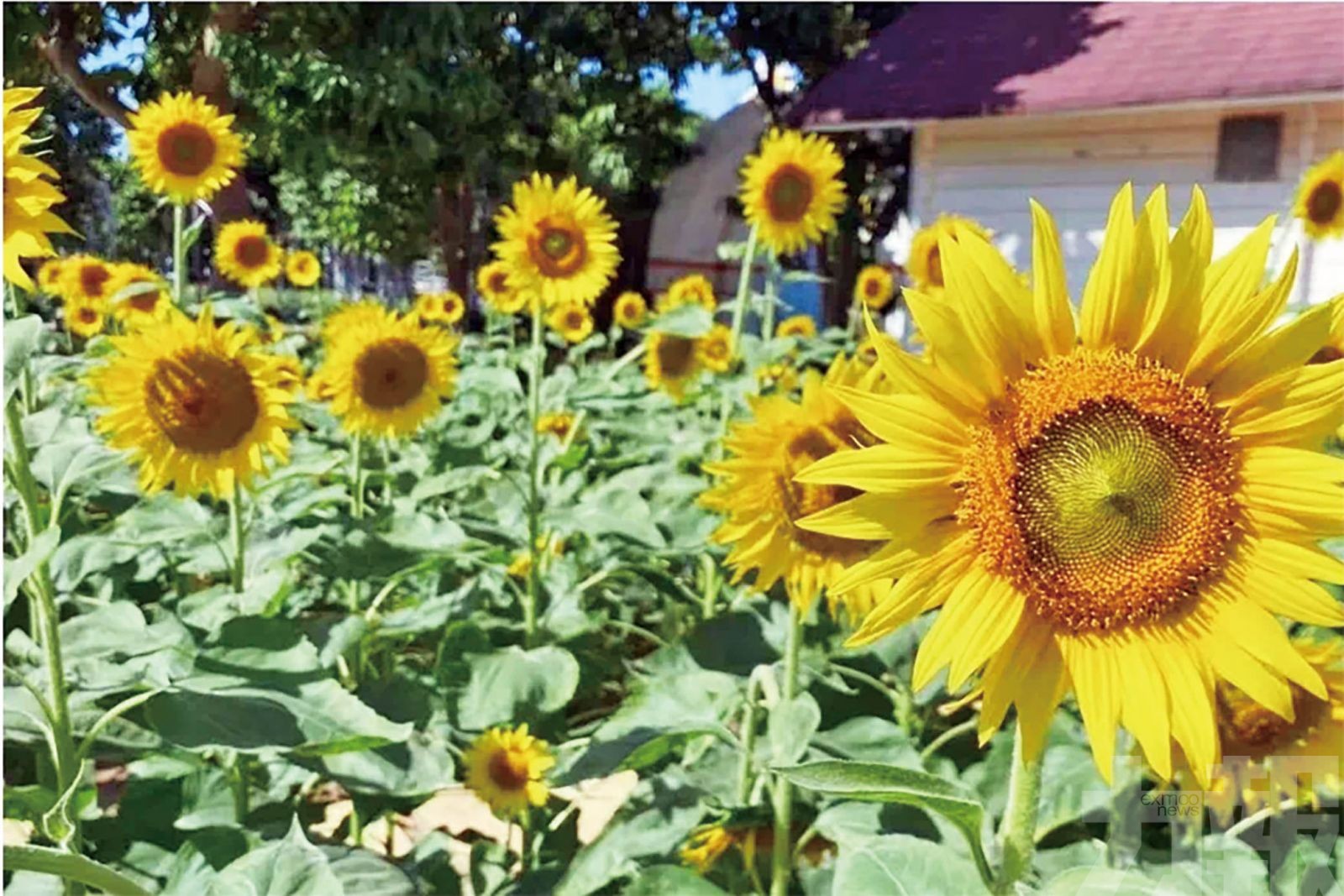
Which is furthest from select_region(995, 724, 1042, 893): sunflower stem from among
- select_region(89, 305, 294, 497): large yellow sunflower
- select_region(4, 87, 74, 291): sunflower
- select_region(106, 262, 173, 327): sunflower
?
select_region(106, 262, 173, 327): sunflower

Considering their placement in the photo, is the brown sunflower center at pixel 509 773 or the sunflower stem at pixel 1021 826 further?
the brown sunflower center at pixel 509 773

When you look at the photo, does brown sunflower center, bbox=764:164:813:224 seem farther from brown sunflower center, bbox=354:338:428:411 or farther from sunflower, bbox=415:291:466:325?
sunflower, bbox=415:291:466:325

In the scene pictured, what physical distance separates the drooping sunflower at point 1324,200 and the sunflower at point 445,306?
245 centimetres

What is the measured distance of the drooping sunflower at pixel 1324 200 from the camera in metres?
2.92

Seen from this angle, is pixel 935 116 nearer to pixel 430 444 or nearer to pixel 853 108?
pixel 853 108

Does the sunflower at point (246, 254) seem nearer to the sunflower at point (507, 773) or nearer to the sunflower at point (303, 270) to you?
the sunflower at point (303, 270)

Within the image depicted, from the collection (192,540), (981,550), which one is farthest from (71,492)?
(981,550)

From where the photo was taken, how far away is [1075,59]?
605 cm

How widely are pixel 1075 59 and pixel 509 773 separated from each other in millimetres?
5522

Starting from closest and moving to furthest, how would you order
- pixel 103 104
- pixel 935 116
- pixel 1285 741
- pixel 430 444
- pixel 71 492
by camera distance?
pixel 1285 741 < pixel 103 104 < pixel 71 492 < pixel 430 444 < pixel 935 116

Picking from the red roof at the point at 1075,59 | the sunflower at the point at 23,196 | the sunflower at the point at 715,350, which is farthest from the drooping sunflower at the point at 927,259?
the red roof at the point at 1075,59

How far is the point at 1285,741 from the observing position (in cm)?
121

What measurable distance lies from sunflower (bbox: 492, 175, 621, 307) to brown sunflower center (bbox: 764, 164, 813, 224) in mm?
638

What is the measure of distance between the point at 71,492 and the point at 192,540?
0.29 metres
